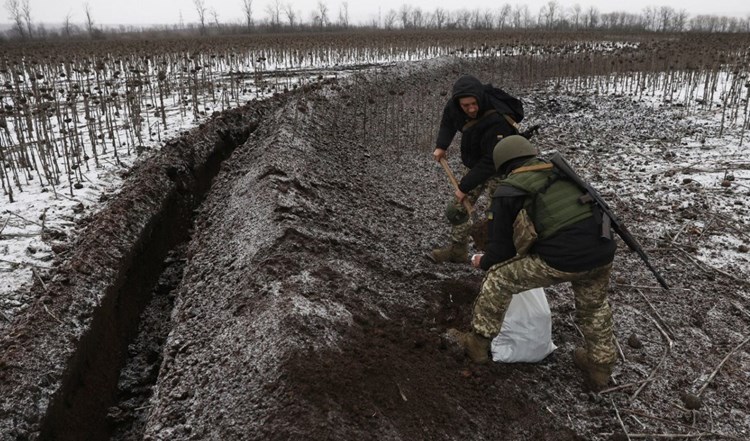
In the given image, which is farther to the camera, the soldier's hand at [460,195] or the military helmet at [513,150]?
the soldier's hand at [460,195]

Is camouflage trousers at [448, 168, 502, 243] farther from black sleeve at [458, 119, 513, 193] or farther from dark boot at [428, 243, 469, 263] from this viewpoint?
black sleeve at [458, 119, 513, 193]

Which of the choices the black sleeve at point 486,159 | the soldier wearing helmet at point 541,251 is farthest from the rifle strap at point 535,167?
the black sleeve at point 486,159

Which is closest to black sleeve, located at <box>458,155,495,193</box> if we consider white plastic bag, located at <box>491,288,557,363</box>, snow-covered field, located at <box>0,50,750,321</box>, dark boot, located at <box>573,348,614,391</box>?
white plastic bag, located at <box>491,288,557,363</box>

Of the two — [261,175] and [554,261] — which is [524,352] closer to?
[554,261]

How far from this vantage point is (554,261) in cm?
269

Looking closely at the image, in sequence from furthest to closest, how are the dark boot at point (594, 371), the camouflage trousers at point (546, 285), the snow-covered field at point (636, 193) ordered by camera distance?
1. the snow-covered field at point (636, 193)
2. the dark boot at point (594, 371)
3. the camouflage trousers at point (546, 285)

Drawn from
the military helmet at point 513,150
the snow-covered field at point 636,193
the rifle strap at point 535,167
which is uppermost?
the military helmet at point 513,150

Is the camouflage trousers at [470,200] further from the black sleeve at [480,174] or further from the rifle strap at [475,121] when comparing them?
the rifle strap at [475,121]

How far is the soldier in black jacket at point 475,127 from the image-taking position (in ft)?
12.1

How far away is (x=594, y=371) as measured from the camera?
3.06 m

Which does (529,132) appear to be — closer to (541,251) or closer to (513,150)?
(513,150)

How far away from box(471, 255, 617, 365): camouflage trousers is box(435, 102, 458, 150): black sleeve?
5.41 ft

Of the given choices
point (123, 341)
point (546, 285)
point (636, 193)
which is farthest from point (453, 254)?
point (636, 193)

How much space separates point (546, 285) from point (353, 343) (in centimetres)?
125
